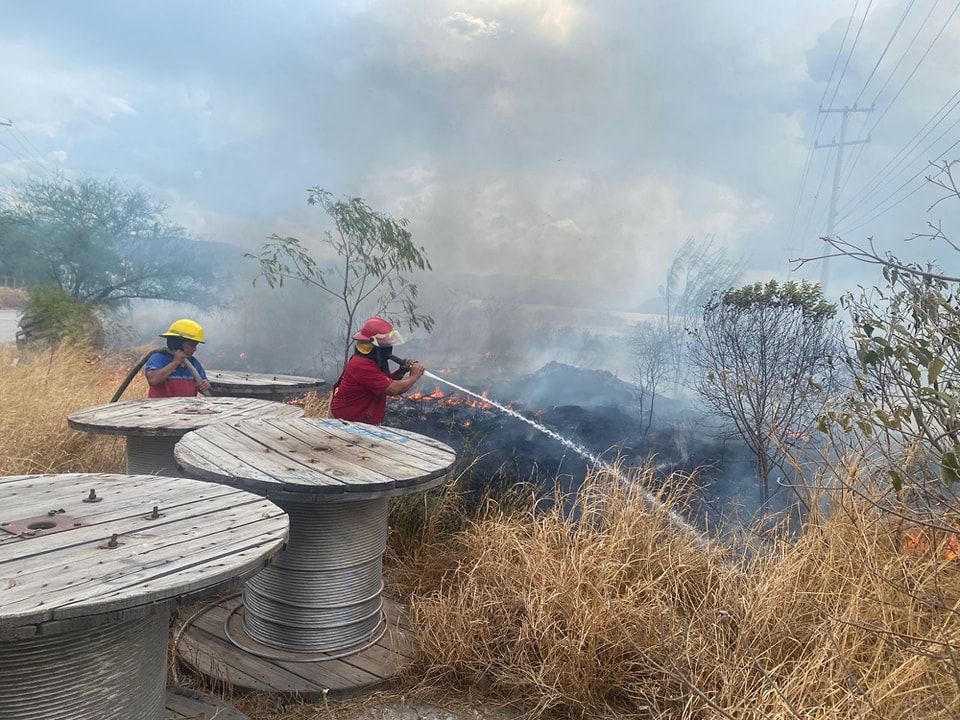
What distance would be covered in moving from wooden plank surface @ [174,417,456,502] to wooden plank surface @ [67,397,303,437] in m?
0.35

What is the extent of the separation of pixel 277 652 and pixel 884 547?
9.62 ft

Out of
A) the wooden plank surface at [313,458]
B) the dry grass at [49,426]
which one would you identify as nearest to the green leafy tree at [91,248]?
the dry grass at [49,426]

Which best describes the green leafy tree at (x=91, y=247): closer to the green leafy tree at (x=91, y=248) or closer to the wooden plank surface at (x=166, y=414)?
the green leafy tree at (x=91, y=248)

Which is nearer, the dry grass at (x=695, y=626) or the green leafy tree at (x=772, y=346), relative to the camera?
the dry grass at (x=695, y=626)

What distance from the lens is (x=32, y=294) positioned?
10.9 meters

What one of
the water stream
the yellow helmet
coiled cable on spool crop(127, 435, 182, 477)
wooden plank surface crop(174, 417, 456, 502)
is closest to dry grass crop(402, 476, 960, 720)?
the water stream

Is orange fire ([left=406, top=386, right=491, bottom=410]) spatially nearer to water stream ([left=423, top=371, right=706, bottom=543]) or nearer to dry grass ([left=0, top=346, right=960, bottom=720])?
water stream ([left=423, top=371, right=706, bottom=543])

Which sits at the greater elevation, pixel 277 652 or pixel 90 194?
pixel 90 194

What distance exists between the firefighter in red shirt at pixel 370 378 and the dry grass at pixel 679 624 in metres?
1.26

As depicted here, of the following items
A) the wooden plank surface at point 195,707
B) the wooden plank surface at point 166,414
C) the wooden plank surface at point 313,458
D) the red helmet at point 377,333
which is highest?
the red helmet at point 377,333

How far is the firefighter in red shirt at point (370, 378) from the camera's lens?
4.12m

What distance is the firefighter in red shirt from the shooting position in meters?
4.12

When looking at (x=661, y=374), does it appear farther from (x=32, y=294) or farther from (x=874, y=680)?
(x=32, y=294)

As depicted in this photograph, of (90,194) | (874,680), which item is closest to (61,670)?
(874,680)
